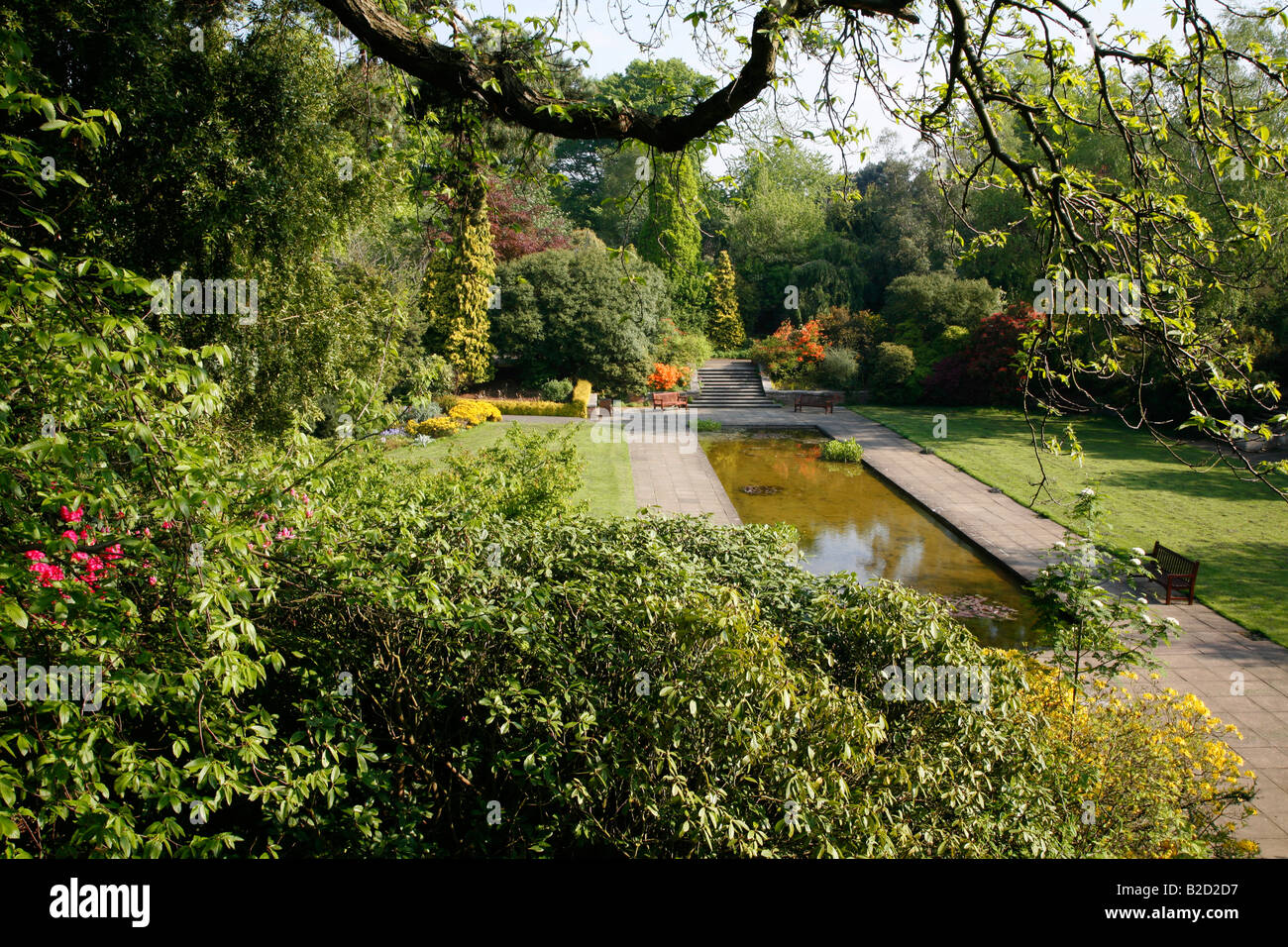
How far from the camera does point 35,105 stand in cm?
232

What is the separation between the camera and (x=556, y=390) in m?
23.6

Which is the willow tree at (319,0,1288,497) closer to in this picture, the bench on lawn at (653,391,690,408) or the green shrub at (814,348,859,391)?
the bench on lawn at (653,391,690,408)

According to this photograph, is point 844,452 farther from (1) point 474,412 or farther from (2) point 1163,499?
(1) point 474,412

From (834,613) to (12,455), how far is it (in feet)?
10.8

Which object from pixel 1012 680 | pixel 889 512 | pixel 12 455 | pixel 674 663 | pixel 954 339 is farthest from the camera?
pixel 954 339

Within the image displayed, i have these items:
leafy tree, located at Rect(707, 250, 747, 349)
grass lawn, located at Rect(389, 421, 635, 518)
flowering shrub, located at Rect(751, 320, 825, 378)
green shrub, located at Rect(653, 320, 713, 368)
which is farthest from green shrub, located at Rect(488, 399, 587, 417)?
leafy tree, located at Rect(707, 250, 747, 349)

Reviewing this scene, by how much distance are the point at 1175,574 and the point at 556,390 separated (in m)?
17.6

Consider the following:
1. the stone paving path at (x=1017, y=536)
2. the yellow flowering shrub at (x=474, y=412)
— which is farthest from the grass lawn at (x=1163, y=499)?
the yellow flowering shrub at (x=474, y=412)

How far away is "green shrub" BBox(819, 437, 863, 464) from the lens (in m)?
17.2

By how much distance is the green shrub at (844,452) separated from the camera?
17156 mm

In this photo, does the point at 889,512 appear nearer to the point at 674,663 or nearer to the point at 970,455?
the point at 970,455

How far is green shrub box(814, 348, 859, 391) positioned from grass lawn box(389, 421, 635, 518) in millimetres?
10280

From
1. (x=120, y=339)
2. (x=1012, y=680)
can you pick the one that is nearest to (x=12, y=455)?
(x=120, y=339)

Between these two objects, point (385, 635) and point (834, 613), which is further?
point (834, 613)
